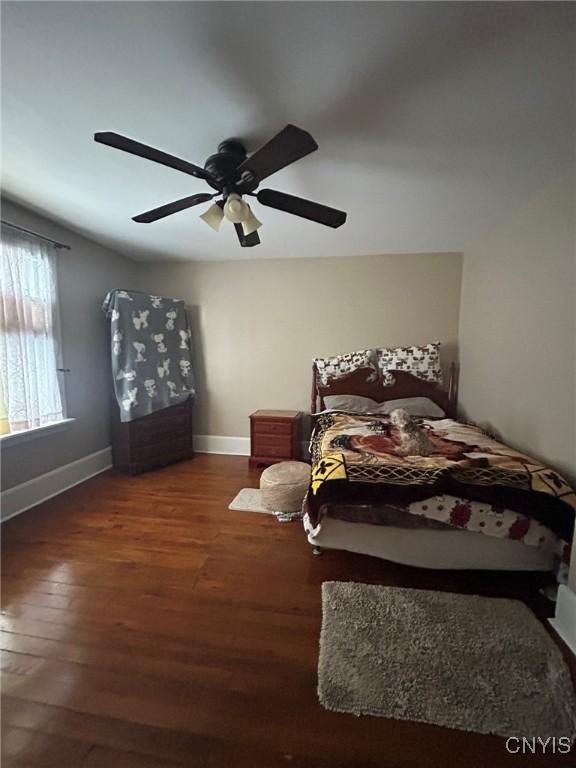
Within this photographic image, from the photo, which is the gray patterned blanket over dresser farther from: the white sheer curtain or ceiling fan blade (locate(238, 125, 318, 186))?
ceiling fan blade (locate(238, 125, 318, 186))

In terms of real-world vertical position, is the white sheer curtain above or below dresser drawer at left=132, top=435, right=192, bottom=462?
above

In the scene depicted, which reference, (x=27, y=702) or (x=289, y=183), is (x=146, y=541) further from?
(x=289, y=183)

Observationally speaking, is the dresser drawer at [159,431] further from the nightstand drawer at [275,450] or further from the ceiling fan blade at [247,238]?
the ceiling fan blade at [247,238]

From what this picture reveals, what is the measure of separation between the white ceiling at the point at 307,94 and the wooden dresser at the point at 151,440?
2.08 meters

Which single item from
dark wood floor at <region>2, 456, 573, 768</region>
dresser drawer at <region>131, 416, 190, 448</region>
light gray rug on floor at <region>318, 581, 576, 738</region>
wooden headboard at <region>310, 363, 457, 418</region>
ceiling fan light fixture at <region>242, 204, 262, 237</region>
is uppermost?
ceiling fan light fixture at <region>242, 204, 262, 237</region>

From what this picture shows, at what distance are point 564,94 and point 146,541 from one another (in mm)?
3297

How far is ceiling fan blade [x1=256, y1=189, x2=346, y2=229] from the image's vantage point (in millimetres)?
1697

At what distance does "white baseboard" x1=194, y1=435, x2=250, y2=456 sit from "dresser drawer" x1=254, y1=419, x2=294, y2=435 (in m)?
0.56

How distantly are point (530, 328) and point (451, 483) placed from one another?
1.36 meters

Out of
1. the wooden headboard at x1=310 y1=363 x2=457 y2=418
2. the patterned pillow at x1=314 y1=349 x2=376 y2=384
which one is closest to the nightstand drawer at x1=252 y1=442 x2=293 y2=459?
the wooden headboard at x1=310 y1=363 x2=457 y2=418

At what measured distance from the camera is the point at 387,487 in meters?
1.68

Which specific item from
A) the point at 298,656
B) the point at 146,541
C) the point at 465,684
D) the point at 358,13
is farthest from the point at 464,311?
the point at 146,541

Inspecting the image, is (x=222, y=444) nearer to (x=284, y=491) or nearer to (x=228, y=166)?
(x=284, y=491)

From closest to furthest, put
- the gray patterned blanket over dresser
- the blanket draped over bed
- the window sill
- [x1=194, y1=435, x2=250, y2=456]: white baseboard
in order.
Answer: the blanket draped over bed < the window sill < the gray patterned blanket over dresser < [x1=194, y1=435, x2=250, y2=456]: white baseboard
